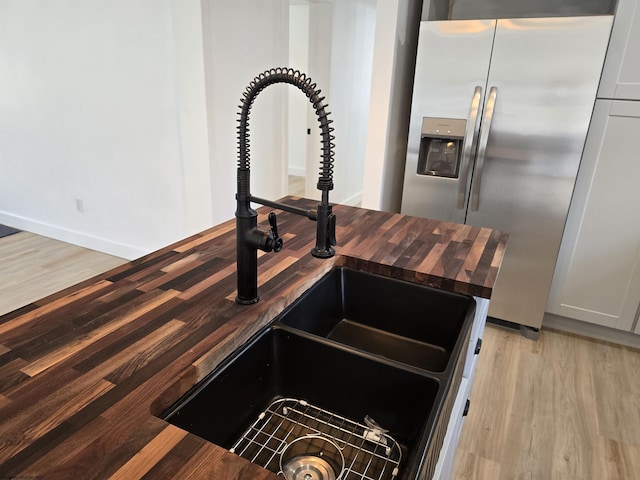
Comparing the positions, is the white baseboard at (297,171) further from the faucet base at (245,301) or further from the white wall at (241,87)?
the faucet base at (245,301)

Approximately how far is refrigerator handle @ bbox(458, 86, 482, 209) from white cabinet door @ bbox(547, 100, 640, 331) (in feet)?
2.06

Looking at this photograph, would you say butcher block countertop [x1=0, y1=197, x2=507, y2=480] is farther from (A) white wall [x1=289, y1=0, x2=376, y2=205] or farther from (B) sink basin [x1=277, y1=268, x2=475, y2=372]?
(A) white wall [x1=289, y1=0, x2=376, y2=205]

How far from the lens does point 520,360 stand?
258 centimetres

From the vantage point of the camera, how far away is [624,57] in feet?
7.72

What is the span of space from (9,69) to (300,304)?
401 centimetres

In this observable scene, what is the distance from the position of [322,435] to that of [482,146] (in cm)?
213

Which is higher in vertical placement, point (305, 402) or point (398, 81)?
point (398, 81)

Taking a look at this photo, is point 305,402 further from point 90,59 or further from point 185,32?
point 90,59

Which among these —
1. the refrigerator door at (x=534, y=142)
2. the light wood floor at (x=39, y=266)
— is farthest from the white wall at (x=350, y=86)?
the light wood floor at (x=39, y=266)

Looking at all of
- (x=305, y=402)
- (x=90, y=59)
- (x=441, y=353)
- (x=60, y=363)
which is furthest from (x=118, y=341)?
(x=90, y=59)

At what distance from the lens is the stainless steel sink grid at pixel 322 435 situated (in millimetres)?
897

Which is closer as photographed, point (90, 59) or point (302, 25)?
point (90, 59)

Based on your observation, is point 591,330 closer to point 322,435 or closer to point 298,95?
point 322,435

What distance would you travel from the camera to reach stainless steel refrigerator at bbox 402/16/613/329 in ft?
7.72
